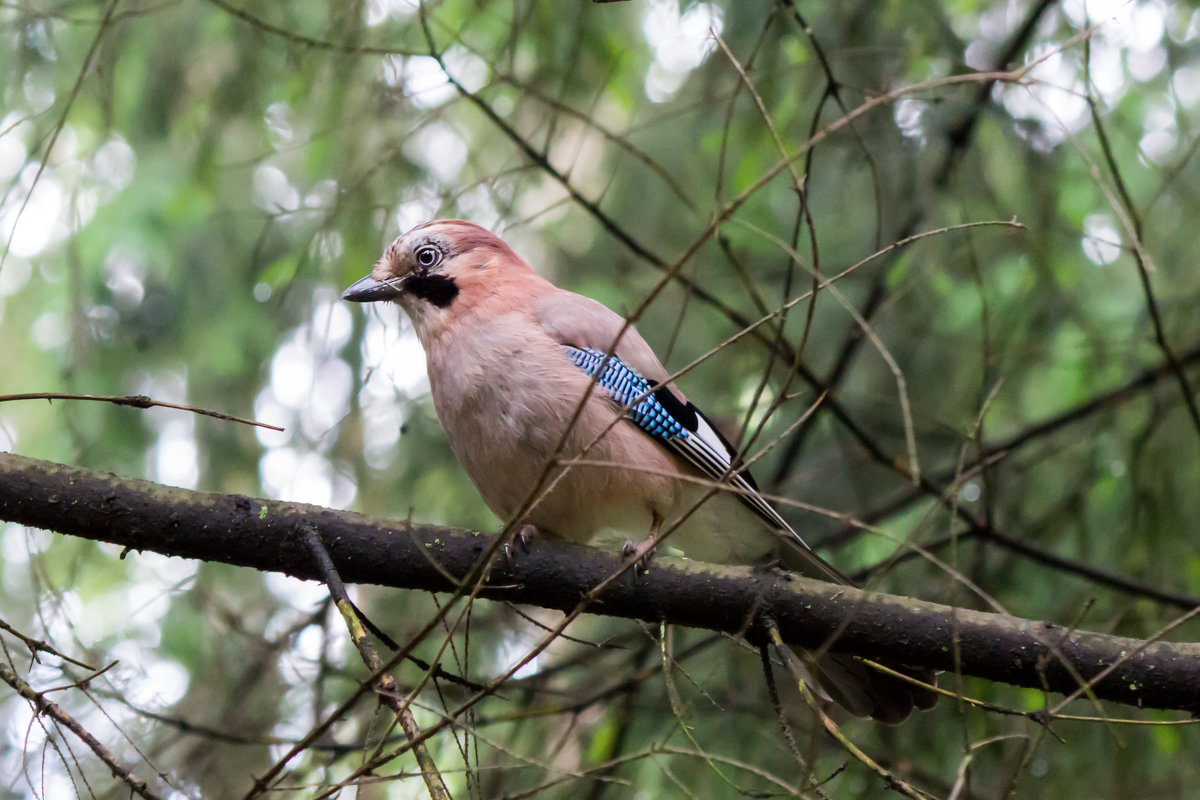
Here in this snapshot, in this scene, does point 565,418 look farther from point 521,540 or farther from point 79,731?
point 79,731

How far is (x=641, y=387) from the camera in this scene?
143 inches

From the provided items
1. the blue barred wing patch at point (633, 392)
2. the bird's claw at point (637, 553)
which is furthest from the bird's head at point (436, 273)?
the bird's claw at point (637, 553)

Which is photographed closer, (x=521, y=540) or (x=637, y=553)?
(x=637, y=553)

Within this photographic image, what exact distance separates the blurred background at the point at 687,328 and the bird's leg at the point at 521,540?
0.64 m

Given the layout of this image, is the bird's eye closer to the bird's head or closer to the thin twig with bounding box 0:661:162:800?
the bird's head

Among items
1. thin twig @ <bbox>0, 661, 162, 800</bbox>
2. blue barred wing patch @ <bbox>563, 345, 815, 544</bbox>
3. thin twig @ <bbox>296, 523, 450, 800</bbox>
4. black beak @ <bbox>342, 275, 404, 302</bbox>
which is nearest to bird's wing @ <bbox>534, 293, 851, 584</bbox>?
blue barred wing patch @ <bbox>563, 345, 815, 544</bbox>

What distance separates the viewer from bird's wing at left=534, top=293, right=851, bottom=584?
3.61m

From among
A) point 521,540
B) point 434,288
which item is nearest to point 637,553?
point 521,540

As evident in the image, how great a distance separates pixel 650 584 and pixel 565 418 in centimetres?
67

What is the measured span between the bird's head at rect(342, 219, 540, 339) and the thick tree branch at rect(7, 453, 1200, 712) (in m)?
1.13

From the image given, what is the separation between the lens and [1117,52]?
5.04 metres

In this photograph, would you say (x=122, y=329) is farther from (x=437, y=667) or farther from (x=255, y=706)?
(x=437, y=667)

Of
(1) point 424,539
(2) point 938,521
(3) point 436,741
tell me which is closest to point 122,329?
(3) point 436,741

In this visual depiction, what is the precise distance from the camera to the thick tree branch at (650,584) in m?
2.69
